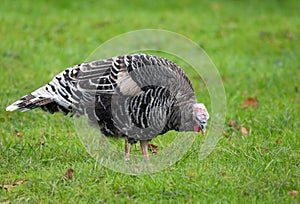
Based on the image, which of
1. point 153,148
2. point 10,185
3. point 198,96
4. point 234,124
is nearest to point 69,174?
point 10,185

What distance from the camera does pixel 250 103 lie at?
8250mm

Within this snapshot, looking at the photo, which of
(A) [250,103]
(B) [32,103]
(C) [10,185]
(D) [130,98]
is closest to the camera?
(C) [10,185]

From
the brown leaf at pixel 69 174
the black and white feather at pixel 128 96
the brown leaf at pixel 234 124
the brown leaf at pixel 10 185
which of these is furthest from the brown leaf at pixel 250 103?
the brown leaf at pixel 10 185

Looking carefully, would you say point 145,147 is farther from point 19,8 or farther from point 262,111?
point 19,8

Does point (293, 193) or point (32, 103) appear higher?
point (32, 103)

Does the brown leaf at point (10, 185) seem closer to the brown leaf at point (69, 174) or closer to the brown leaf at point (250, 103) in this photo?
the brown leaf at point (69, 174)

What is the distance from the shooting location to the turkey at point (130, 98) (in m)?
5.43

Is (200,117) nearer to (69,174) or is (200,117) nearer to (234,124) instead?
(69,174)

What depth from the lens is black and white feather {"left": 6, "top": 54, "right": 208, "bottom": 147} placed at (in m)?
5.43

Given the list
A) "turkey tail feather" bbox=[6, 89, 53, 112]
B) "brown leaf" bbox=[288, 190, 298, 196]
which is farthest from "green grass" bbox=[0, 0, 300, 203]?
"turkey tail feather" bbox=[6, 89, 53, 112]

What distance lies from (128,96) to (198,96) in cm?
324

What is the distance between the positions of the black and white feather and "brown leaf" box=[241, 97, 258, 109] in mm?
2563

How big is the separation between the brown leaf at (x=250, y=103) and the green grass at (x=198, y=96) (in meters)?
0.10

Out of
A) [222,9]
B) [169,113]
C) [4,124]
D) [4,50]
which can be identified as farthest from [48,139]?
[222,9]
